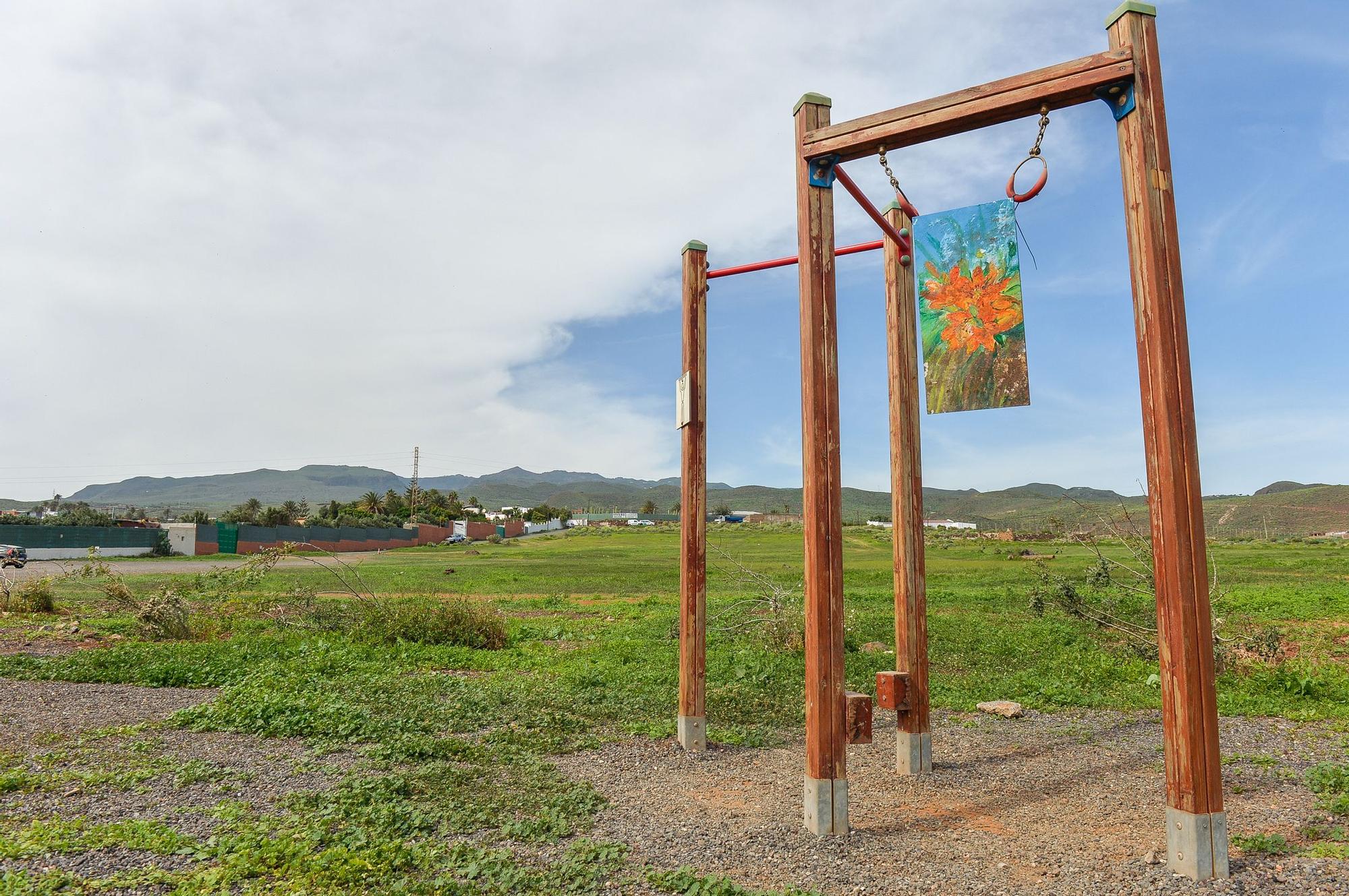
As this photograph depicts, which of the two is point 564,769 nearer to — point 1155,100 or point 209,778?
point 209,778

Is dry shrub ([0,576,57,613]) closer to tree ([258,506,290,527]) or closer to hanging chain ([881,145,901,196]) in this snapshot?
hanging chain ([881,145,901,196])

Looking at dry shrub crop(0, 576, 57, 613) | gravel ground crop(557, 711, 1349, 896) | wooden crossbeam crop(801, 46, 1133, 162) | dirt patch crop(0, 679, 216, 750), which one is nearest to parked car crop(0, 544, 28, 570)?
dry shrub crop(0, 576, 57, 613)

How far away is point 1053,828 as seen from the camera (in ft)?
14.1

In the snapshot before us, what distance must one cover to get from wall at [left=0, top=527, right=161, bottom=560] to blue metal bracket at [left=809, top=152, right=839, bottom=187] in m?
49.0

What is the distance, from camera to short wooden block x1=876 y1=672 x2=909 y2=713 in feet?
17.3

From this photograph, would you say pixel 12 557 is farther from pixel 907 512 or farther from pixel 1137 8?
pixel 1137 8

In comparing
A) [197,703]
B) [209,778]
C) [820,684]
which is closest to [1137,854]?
[820,684]

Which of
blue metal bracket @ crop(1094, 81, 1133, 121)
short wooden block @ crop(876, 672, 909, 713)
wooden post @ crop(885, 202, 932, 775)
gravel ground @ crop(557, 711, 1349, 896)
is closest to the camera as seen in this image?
gravel ground @ crop(557, 711, 1349, 896)

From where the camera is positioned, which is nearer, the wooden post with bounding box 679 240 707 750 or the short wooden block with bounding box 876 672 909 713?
the short wooden block with bounding box 876 672 909 713

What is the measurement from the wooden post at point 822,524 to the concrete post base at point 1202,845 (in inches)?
60.5

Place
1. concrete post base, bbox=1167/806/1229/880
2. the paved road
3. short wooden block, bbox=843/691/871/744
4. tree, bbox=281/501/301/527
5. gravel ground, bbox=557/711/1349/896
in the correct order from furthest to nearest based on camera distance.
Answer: tree, bbox=281/501/301/527, the paved road, short wooden block, bbox=843/691/871/744, gravel ground, bbox=557/711/1349/896, concrete post base, bbox=1167/806/1229/880

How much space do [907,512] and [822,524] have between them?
1.45 m

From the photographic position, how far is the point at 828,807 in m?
4.22

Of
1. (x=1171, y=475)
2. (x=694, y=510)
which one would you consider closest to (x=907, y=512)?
(x=694, y=510)
